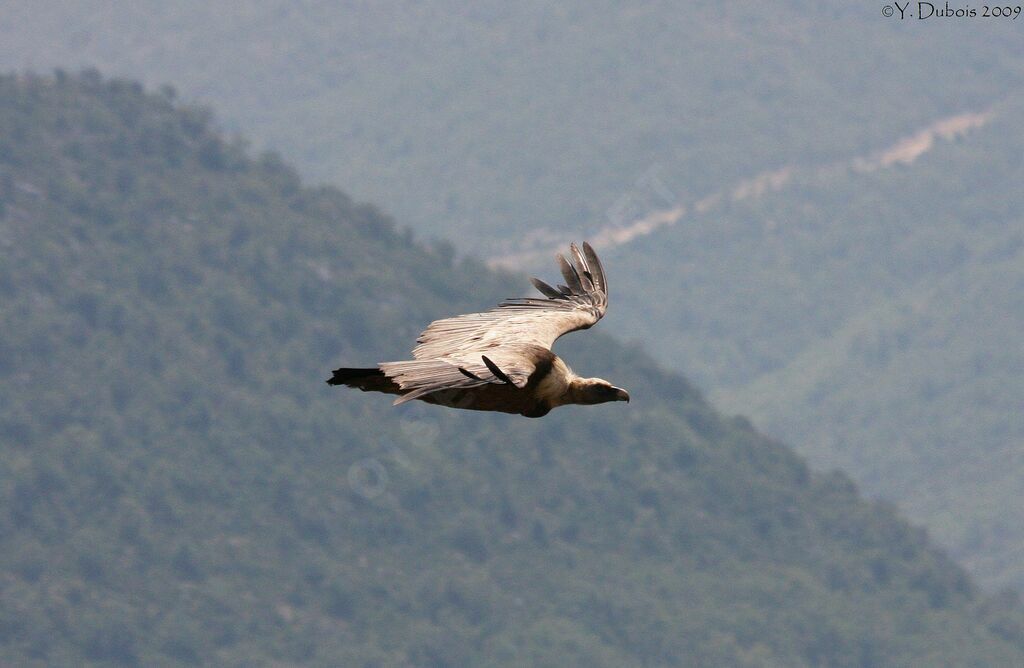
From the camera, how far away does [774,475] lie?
148 metres

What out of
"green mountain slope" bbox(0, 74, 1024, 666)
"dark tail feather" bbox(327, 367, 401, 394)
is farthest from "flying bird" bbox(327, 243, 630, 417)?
"green mountain slope" bbox(0, 74, 1024, 666)

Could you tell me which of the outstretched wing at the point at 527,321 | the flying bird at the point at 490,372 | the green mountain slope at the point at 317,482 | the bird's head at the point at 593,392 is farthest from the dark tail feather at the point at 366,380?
the green mountain slope at the point at 317,482

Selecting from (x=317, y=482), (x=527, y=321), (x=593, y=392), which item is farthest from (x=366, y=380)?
(x=317, y=482)

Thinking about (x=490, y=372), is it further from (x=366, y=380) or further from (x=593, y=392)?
(x=593, y=392)

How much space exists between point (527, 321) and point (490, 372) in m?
4.00

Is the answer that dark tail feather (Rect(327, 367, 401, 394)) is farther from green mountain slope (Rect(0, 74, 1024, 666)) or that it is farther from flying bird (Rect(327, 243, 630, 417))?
green mountain slope (Rect(0, 74, 1024, 666))

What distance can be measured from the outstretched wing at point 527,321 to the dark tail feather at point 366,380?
0.49 metres

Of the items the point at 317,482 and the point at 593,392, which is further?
the point at 317,482

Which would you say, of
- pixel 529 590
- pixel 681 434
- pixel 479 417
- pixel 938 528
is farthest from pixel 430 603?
pixel 938 528

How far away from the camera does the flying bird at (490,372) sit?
1467cm

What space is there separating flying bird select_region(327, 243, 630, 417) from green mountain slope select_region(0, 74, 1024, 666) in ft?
327

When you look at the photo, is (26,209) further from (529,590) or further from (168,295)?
(529,590)

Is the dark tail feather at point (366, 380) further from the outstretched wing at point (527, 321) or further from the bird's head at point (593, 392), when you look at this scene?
the bird's head at point (593, 392)

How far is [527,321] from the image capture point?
1869cm
